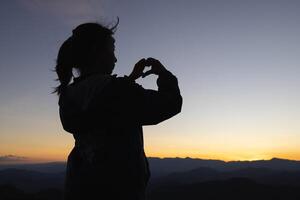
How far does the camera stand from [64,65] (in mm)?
2547

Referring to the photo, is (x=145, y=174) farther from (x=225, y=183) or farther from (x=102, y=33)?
(x=225, y=183)

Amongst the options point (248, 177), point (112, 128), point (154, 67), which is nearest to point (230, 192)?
point (154, 67)

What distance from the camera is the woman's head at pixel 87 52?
2.47 meters

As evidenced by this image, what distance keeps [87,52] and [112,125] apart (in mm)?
605

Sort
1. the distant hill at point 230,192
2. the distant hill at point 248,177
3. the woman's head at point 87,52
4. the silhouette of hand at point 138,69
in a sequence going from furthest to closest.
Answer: the distant hill at point 248,177 → the distant hill at point 230,192 → the woman's head at point 87,52 → the silhouette of hand at point 138,69

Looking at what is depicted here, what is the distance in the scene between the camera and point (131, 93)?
217cm

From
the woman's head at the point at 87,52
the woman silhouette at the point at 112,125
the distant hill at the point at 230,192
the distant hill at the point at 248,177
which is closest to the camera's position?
the woman silhouette at the point at 112,125

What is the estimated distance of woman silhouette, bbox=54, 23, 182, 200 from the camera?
206 cm

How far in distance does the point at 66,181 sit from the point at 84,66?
0.75 meters

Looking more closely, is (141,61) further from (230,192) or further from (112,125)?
(230,192)

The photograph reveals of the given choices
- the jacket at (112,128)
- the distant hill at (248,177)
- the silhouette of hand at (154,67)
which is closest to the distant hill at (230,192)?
the distant hill at (248,177)

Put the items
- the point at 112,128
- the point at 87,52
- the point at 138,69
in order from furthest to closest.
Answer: the point at 87,52
the point at 138,69
the point at 112,128

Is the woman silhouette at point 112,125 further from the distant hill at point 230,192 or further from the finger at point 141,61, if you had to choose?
the distant hill at point 230,192

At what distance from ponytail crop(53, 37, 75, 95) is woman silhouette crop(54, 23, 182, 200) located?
127 mm
